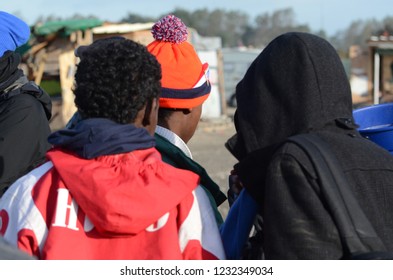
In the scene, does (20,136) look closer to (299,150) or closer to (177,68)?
(177,68)

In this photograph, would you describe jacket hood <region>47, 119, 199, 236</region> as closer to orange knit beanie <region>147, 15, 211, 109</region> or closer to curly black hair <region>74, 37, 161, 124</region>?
curly black hair <region>74, 37, 161, 124</region>

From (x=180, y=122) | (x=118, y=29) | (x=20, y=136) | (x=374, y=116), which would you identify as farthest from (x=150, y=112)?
(x=118, y=29)

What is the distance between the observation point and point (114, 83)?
202cm

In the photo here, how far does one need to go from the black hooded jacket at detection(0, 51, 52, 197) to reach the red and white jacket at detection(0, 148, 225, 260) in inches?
35.2

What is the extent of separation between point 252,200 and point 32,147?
1.29 meters

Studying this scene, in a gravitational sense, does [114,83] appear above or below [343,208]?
above

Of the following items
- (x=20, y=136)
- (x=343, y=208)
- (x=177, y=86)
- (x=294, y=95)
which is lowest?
(x=20, y=136)

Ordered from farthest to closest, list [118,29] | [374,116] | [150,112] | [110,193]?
[118,29]
[374,116]
[150,112]
[110,193]

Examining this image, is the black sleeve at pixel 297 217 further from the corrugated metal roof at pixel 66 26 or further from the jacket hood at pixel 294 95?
the corrugated metal roof at pixel 66 26

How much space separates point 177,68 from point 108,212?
1.08 metres

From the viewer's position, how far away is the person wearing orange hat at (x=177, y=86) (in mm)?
2754

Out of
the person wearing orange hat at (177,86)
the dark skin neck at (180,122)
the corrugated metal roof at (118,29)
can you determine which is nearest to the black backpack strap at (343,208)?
the person wearing orange hat at (177,86)

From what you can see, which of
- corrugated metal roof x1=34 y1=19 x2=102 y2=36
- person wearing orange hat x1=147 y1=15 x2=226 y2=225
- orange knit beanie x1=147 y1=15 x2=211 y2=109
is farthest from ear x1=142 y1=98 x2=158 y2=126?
corrugated metal roof x1=34 y1=19 x2=102 y2=36

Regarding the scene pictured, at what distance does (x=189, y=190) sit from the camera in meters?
2.01
